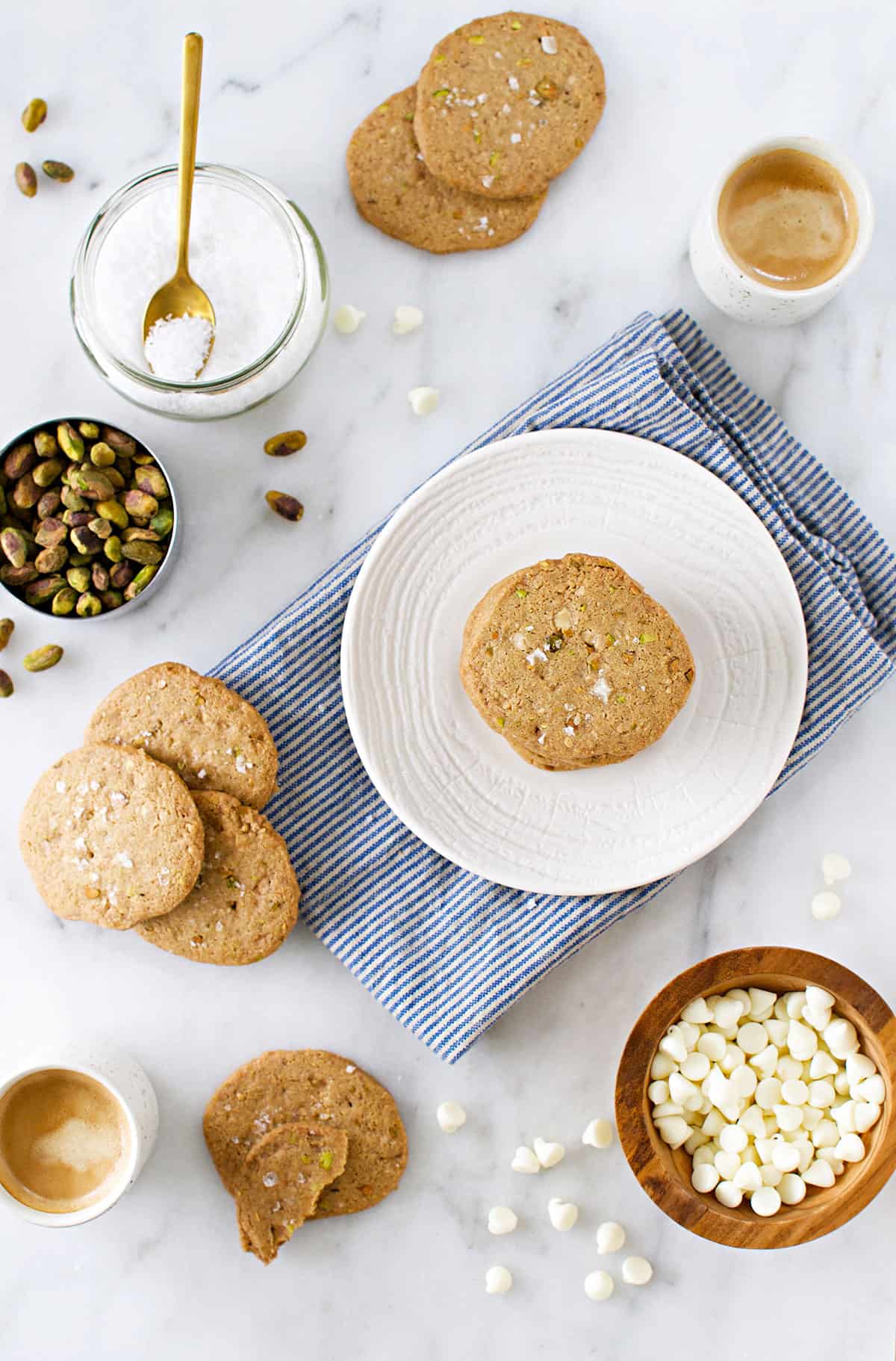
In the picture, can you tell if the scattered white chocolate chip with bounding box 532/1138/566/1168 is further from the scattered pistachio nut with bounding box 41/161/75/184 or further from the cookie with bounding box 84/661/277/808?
the scattered pistachio nut with bounding box 41/161/75/184

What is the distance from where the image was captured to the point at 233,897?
1723mm

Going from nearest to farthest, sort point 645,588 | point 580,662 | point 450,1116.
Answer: point 580,662 < point 645,588 < point 450,1116

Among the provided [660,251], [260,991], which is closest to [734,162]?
[660,251]

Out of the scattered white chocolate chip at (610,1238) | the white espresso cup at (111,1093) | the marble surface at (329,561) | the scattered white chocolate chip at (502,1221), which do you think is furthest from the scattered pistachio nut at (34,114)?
the scattered white chocolate chip at (610,1238)

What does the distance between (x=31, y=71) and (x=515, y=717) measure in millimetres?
1351

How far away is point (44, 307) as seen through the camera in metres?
1.90

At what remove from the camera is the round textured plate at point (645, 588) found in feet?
5.68

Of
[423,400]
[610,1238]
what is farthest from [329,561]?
[610,1238]

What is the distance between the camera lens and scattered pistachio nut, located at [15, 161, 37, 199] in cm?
188

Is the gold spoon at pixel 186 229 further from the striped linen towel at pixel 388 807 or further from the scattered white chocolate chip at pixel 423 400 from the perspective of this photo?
the striped linen towel at pixel 388 807

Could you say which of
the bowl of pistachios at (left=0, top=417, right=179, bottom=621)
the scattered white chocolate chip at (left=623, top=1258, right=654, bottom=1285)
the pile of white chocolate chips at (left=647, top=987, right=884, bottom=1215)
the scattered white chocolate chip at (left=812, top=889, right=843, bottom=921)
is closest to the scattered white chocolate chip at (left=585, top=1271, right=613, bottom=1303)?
the scattered white chocolate chip at (left=623, top=1258, right=654, bottom=1285)

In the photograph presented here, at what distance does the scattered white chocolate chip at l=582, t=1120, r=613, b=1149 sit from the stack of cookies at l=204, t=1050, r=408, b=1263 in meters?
0.30

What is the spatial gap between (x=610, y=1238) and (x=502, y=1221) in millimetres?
181

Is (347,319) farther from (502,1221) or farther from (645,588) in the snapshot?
(502,1221)
